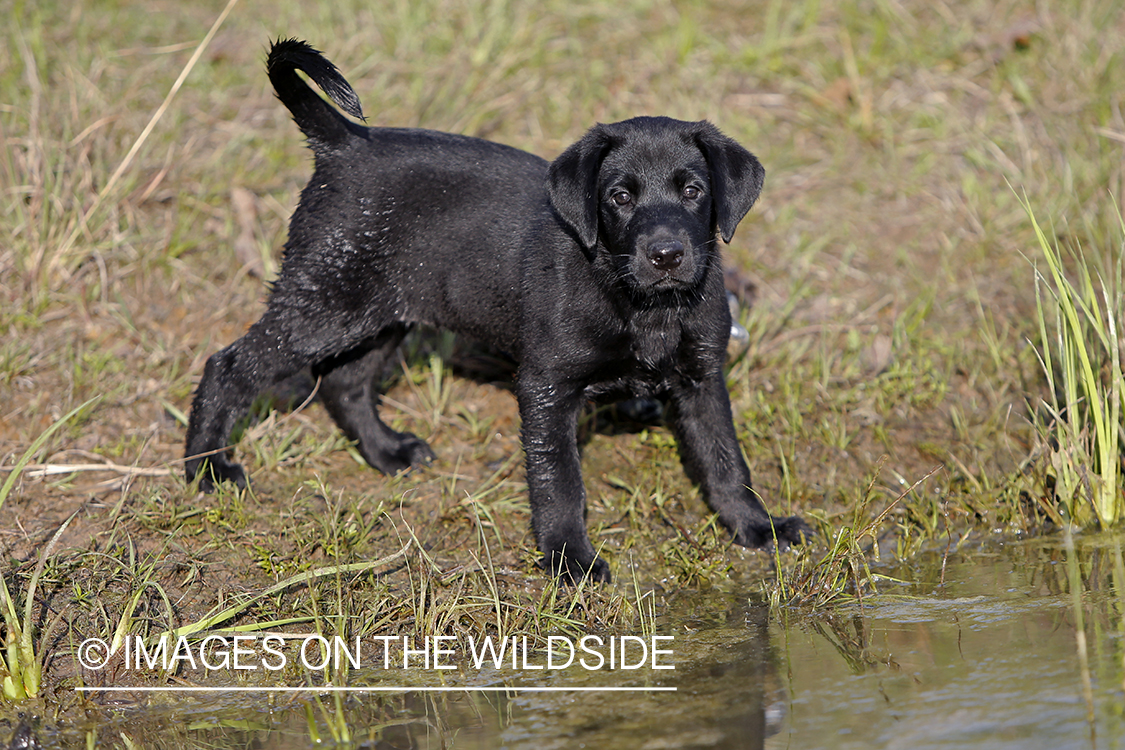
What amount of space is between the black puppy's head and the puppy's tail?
2.84 ft

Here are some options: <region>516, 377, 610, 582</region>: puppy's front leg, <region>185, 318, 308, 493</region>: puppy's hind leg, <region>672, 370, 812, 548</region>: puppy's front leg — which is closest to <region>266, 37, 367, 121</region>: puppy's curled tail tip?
<region>185, 318, 308, 493</region>: puppy's hind leg

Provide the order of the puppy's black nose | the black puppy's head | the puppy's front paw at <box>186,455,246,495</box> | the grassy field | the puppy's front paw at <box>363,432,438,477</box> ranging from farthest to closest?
the puppy's front paw at <box>363,432,438,477</box>, the puppy's front paw at <box>186,455,246,495</box>, the grassy field, the black puppy's head, the puppy's black nose

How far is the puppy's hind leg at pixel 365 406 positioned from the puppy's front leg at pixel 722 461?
3.78 feet

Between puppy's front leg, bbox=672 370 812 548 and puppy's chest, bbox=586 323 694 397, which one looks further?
puppy's front leg, bbox=672 370 812 548

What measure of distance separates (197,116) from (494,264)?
3039 mm

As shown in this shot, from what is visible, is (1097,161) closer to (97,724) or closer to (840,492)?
(840,492)

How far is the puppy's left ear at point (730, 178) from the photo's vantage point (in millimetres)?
3646

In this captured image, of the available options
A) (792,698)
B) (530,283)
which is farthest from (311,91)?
(792,698)

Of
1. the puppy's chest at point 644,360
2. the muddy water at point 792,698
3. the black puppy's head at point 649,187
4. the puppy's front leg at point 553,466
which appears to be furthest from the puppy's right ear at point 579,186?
the muddy water at point 792,698

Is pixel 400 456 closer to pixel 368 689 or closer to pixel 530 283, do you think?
pixel 530 283

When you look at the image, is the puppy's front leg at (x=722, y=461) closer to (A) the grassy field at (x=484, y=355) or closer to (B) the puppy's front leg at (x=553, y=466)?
(A) the grassy field at (x=484, y=355)

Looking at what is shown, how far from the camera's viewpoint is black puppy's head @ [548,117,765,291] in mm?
3611

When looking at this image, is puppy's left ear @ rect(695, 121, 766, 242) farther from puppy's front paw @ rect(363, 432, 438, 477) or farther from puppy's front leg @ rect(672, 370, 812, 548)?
puppy's front paw @ rect(363, 432, 438, 477)

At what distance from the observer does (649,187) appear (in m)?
3.66
